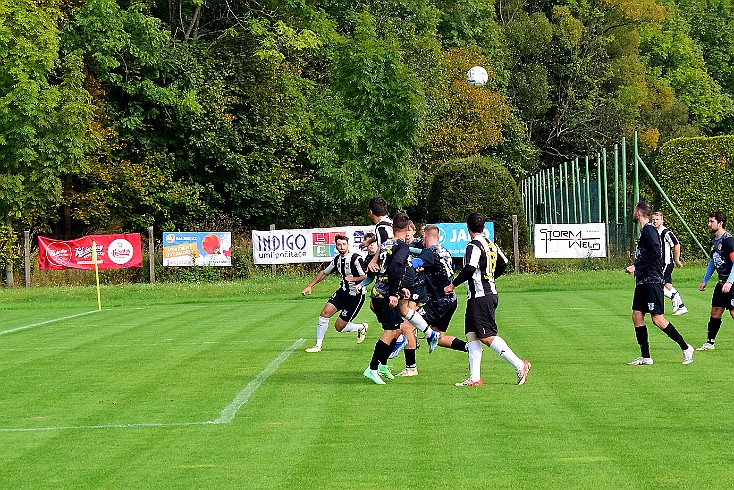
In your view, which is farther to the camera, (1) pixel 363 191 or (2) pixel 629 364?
(1) pixel 363 191

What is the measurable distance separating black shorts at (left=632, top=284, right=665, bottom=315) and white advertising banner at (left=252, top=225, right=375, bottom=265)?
22480 mm

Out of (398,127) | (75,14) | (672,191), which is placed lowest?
(672,191)

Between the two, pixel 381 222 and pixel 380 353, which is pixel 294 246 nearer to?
pixel 381 222

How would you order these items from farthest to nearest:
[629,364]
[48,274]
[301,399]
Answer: [48,274] < [629,364] < [301,399]

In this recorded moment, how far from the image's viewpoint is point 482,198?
3972 centimetres

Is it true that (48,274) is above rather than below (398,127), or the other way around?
below

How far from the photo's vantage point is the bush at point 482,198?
3944cm

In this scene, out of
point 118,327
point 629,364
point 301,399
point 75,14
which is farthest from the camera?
point 75,14

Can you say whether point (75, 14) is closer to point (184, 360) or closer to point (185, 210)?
point (185, 210)

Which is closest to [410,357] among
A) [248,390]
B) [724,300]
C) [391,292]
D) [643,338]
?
[391,292]

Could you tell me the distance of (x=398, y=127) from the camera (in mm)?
43594

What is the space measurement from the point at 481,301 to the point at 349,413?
2.35m

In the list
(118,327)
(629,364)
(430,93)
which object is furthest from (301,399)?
(430,93)

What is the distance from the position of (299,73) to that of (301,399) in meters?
36.8
